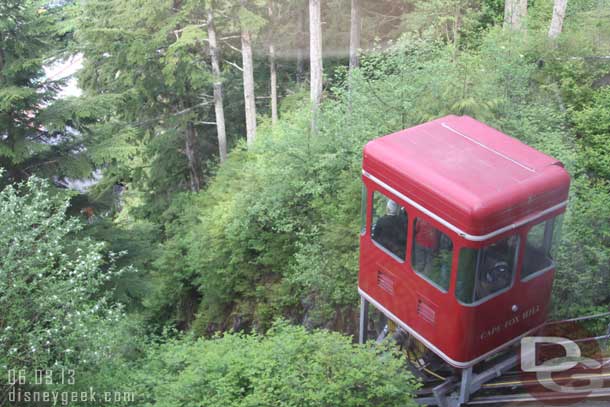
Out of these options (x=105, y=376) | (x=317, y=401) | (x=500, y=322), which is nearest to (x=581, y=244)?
(x=500, y=322)

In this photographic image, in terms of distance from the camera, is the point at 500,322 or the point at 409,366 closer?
the point at 500,322

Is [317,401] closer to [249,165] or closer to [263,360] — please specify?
[263,360]

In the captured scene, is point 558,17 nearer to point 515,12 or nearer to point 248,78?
point 515,12

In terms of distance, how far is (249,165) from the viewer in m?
16.3

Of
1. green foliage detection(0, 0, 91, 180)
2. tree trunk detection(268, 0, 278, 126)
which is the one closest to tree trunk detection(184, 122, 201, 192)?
tree trunk detection(268, 0, 278, 126)

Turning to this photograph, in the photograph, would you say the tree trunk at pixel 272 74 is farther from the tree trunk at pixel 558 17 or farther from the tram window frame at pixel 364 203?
the tram window frame at pixel 364 203

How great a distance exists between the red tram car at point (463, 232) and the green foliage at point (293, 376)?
97cm

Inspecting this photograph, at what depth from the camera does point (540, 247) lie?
309 inches

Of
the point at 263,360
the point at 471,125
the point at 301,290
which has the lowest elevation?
the point at 301,290

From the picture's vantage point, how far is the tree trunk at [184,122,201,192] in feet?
73.9

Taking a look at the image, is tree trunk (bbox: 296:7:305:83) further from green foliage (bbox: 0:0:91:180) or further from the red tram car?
the red tram car

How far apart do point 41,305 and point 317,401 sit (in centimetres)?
418

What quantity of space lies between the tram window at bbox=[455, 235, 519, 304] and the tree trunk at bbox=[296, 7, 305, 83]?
752 inches

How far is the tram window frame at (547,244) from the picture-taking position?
25.1 feet
